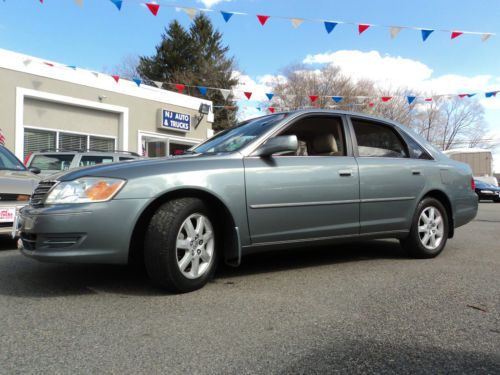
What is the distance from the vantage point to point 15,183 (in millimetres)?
5172

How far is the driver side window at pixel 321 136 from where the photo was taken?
4320mm

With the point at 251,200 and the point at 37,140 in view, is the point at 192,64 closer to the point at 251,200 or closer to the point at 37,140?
the point at 37,140

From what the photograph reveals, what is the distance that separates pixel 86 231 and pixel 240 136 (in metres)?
1.70

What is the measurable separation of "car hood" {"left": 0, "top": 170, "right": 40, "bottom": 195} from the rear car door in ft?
12.8

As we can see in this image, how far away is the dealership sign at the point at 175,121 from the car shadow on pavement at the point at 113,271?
12558 millimetres

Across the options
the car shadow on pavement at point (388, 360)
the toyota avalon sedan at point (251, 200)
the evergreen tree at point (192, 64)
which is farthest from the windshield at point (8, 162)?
the evergreen tree at point (192, 64)

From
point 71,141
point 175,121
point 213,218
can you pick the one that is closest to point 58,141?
point 71,141

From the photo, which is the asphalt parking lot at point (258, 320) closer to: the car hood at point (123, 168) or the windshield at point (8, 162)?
the car hood at point (123, 168)

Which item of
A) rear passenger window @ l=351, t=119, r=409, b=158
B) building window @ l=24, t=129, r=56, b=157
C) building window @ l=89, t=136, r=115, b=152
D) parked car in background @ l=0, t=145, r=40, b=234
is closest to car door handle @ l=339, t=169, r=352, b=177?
rear passenger window @ l=351, t=119, r=409, b=158

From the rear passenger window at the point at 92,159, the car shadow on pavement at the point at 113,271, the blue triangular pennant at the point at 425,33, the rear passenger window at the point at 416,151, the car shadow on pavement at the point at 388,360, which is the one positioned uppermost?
the blue triangular pennant at the point at 425,33

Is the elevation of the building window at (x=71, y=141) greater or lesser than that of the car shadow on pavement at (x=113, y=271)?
greater

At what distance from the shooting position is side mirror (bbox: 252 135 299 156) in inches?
140

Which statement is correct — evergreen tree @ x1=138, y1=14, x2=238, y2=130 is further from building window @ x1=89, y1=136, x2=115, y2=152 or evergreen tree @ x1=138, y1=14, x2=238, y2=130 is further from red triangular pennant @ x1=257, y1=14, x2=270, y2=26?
red triangular pennant @ x1=257, y1=14, x2=270, y2=26

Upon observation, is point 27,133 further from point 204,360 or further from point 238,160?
point 204,360
